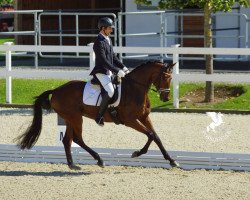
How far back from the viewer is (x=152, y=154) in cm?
1430

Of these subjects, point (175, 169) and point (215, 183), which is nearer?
point (215, 183)

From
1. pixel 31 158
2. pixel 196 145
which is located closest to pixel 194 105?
pixel 196 145

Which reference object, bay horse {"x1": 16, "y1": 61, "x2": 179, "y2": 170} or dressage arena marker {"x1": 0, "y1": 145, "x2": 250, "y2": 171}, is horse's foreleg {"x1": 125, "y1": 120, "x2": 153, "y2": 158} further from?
dressage arena marker {"x1": 0, "y1": 145, "x2": 250, "y2": 171}

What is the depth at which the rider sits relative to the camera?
45.1 ft

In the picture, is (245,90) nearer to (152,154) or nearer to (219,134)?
(219,134)

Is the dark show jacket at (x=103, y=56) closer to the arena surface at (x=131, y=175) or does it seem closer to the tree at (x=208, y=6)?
the arena surface at (x=131, y=175)

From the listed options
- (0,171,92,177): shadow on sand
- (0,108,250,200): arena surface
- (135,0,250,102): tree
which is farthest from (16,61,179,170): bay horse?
(135,0,250,102): tree

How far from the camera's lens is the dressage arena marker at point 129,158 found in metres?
14.1

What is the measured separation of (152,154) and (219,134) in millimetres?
3291

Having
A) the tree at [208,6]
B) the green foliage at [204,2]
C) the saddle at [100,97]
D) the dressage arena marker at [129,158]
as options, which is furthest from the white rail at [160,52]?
the saddle at [100,97]

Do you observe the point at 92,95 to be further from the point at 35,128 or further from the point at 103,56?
the point at 35,128

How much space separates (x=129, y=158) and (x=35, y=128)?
1.49 metres

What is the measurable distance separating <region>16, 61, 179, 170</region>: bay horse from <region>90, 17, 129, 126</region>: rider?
0.68 feet

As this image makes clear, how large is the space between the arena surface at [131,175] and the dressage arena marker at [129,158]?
0.98 ft
